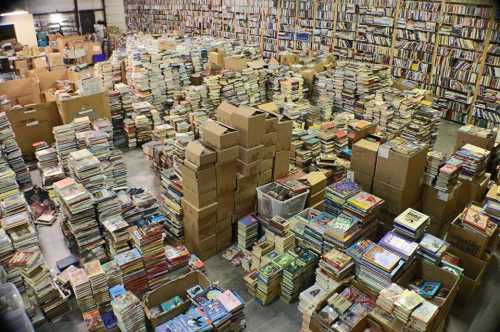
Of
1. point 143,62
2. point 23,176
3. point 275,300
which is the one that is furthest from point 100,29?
point 275,300

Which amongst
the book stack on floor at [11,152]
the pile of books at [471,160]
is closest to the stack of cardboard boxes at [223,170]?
the pile of books at [471,160]

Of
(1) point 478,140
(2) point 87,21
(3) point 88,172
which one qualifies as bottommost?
(3) point 88,172

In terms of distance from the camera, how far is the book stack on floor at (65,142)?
5.13 meters

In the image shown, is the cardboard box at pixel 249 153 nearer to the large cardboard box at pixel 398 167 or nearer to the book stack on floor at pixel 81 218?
the large cardboard box at pixel 398 167

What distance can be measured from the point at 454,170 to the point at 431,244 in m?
1.30

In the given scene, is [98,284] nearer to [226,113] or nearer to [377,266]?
[226,113]

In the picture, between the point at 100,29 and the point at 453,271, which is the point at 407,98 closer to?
the point at 453,271

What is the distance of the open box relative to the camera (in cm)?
307

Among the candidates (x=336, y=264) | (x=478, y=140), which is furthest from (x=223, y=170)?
(x=478, y=140)

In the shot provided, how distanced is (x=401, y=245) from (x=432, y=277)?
0.42m

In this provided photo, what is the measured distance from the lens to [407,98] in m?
6.83

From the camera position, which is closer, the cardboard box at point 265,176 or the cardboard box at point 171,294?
the cardboard box at point 171,294

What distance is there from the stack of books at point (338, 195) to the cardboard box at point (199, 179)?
119 centimetres

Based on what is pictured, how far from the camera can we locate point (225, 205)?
4230mm
